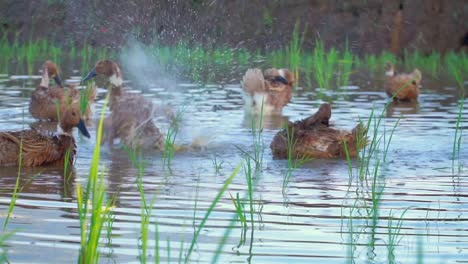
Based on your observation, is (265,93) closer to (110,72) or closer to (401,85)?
(110,72)

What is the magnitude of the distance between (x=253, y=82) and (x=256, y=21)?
918 cm

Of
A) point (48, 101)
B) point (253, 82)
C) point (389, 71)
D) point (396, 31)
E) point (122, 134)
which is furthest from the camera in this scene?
point (396, 31)

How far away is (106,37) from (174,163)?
1387cm

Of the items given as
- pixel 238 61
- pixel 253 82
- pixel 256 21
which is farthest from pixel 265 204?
pixel 256 21

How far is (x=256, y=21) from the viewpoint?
68.4 ft

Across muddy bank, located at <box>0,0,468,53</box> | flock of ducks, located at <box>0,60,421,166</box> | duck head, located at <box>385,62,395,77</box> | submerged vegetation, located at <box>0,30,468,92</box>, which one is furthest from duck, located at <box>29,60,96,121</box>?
muddy bank, located at <box>0,0,468,53</box>

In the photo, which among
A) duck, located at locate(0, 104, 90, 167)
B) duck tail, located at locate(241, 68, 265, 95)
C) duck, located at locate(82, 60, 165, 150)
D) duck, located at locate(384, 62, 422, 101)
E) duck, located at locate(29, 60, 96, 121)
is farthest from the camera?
duck, located at locate(384, 62, 422, 101)

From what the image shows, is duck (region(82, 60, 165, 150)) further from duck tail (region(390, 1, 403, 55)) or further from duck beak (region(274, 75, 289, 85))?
duck tail (region(390, 1, 403, 55))

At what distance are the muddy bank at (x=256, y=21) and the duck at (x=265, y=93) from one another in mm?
6485

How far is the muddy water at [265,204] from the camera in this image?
4.40 metres

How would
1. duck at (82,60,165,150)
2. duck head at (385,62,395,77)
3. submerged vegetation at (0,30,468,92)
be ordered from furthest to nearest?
submerged vegetation at (0,30,468,92), duck head at (385,62,395,77), duck at (82,60,165,150)

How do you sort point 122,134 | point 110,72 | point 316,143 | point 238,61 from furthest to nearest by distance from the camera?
point 238,61, point 110,72, point 122,134, point 316,143

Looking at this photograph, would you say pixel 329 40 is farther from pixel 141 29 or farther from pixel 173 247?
pixel 173 247

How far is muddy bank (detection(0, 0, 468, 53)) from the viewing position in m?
19.5
